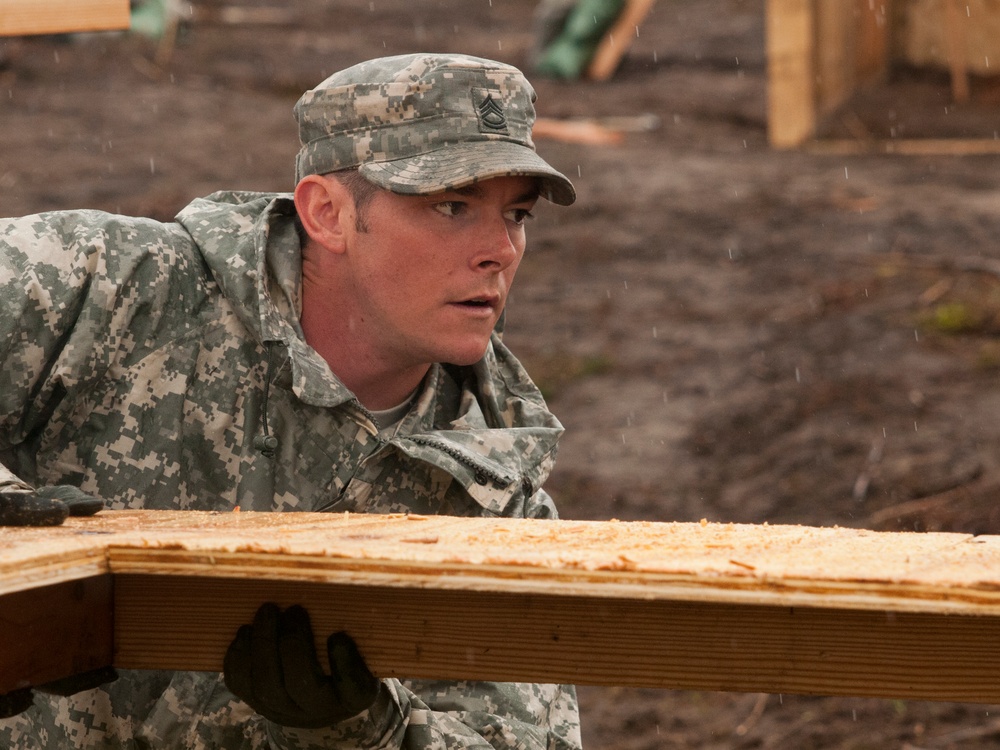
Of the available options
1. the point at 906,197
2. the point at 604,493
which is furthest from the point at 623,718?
the point at 906,197

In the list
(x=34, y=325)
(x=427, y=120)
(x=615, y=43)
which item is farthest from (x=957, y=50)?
(x=34, y=325)

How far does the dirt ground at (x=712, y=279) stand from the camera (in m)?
5.65

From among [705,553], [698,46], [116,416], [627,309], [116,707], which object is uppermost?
[705,553]

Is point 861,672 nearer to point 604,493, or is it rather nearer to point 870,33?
point 604,493

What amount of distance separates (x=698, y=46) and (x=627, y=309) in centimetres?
694

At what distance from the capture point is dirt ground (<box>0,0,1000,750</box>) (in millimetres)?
5652

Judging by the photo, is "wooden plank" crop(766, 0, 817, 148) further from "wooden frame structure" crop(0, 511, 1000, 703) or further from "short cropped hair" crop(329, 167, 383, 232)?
"wooden frame structure" crop(0, 511, 1000, 703)

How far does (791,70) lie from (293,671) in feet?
28.2

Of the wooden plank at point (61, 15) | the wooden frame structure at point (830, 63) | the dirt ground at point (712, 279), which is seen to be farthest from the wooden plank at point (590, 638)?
the wooden frame structure at point (830, 63)

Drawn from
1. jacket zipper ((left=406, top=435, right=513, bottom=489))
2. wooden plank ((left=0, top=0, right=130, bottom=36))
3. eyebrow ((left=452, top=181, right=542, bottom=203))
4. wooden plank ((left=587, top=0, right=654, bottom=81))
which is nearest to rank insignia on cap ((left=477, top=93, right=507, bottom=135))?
eyebrow ((left=452, top=181, right=542, bottom=203))

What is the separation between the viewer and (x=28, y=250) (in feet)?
8.41

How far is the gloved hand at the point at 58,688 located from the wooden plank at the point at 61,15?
161 centimetres

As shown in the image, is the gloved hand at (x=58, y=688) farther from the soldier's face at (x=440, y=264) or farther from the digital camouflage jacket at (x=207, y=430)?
the soldier's face at (x=440, y=264)

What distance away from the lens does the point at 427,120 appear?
107 inches
